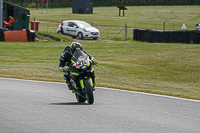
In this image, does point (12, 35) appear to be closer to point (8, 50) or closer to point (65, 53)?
point (8, 50)

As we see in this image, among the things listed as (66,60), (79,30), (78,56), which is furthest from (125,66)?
(79,30)

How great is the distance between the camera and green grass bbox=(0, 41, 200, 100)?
14529 millimetres

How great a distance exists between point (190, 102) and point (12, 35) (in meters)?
22.7

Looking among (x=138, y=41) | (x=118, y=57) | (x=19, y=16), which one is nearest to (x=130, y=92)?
(x=118, y=57)

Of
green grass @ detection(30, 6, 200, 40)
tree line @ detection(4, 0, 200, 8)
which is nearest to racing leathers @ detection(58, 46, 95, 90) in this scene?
green grass @ detection(30, 6, 200, 40)

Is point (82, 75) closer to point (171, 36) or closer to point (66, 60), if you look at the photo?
point (66, 60)

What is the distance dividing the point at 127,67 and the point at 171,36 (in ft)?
46.7

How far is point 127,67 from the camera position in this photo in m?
19.8

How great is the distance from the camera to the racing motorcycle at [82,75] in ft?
31.3

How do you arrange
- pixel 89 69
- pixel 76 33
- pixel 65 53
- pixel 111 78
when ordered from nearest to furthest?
1. pixel 89 69
2. pixel 65 53
3. pixel 111 78
4. pixel 76 33

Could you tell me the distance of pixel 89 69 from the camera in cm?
970

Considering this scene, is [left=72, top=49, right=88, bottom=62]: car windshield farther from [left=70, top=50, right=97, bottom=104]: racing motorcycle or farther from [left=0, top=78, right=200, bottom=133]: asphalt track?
[left=0, top=78, right=200, bottom=133]: asphalt track

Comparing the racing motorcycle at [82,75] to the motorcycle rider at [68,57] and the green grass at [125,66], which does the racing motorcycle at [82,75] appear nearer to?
the motorcycle rider at [68,57]

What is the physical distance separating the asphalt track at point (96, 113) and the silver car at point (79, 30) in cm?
2382
